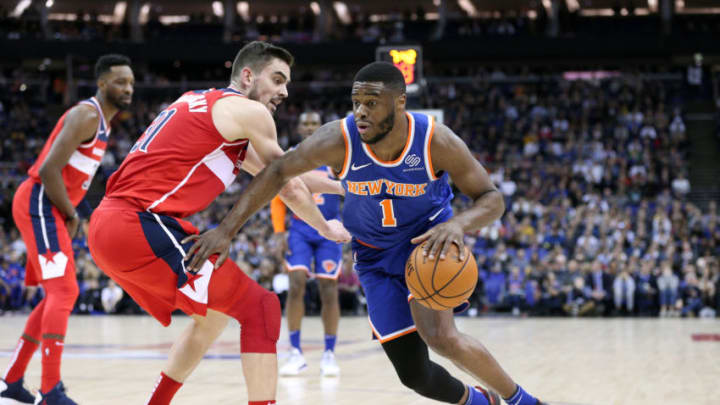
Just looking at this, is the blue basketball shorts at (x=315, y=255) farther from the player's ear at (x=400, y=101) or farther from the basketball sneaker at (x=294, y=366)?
the player's ear at (x=400, y=101)

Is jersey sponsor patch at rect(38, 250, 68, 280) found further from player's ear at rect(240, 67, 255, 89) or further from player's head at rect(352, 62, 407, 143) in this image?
player's head at rect(352, 62, 407, 143)

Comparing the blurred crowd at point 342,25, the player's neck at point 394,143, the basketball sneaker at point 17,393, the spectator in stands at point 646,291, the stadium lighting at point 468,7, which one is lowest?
the spectator in stands at point 646,291

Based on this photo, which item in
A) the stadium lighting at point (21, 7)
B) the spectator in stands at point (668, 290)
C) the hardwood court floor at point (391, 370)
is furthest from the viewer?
the stadium lighting at point (21, 7)

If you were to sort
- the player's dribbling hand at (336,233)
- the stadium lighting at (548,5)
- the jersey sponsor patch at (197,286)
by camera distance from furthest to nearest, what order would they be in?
the stadium lighting at (548,5), the player's dribbling hand at (336,233), the jersey sponsor patch at (197,286)

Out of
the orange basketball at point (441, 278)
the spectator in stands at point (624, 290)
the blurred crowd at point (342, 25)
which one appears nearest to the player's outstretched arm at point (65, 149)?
the orange basketball at point (441, 278)

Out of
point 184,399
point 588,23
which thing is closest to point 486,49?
point 588,23

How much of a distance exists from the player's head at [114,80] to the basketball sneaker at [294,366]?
247 centimetres

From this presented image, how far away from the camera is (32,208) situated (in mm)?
4977

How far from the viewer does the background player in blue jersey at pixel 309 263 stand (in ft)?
22.7

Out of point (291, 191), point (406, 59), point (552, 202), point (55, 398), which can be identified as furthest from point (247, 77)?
point (552, 202)

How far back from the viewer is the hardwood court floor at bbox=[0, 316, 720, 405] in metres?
5.44

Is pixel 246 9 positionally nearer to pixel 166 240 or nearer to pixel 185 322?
pixel 185 322

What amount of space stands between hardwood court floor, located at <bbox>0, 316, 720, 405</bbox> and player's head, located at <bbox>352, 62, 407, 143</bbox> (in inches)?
86.1

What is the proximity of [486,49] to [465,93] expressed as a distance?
197 centimetres
